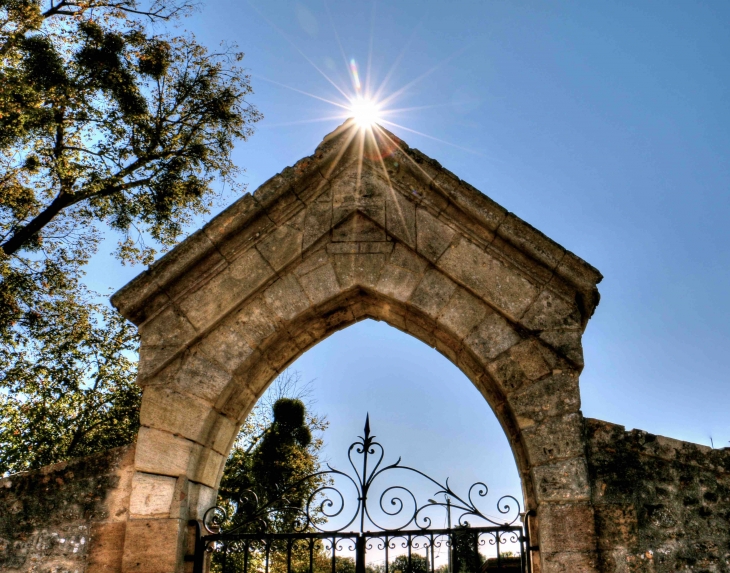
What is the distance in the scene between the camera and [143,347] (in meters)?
4.72

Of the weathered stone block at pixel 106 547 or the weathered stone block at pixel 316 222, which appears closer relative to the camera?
the weathered stone block at pixel 106 547

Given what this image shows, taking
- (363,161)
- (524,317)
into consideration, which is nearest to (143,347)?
(363,161)

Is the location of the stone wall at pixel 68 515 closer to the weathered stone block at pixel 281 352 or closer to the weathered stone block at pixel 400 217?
the weathered stone block at pixel 281 352

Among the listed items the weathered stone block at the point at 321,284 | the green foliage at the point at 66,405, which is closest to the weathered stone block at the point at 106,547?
the weathered stone block at the point at 321,284

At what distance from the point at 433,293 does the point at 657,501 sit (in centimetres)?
196

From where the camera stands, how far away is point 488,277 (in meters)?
4.67

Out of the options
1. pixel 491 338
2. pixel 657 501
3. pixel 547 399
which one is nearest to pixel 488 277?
pixel 491 338

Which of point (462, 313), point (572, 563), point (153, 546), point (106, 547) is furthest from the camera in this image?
point (462, 313)

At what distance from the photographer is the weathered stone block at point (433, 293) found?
4664mm

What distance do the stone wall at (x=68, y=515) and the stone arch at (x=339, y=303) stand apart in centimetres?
18

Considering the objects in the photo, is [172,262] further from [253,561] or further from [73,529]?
[253,561]

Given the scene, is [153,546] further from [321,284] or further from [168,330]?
[321,284]

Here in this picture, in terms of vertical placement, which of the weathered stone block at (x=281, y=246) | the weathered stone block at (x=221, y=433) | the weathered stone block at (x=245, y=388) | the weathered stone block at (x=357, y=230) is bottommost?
the weathered stone block at (x=221, y=433)

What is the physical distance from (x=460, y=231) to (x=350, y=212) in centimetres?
85
